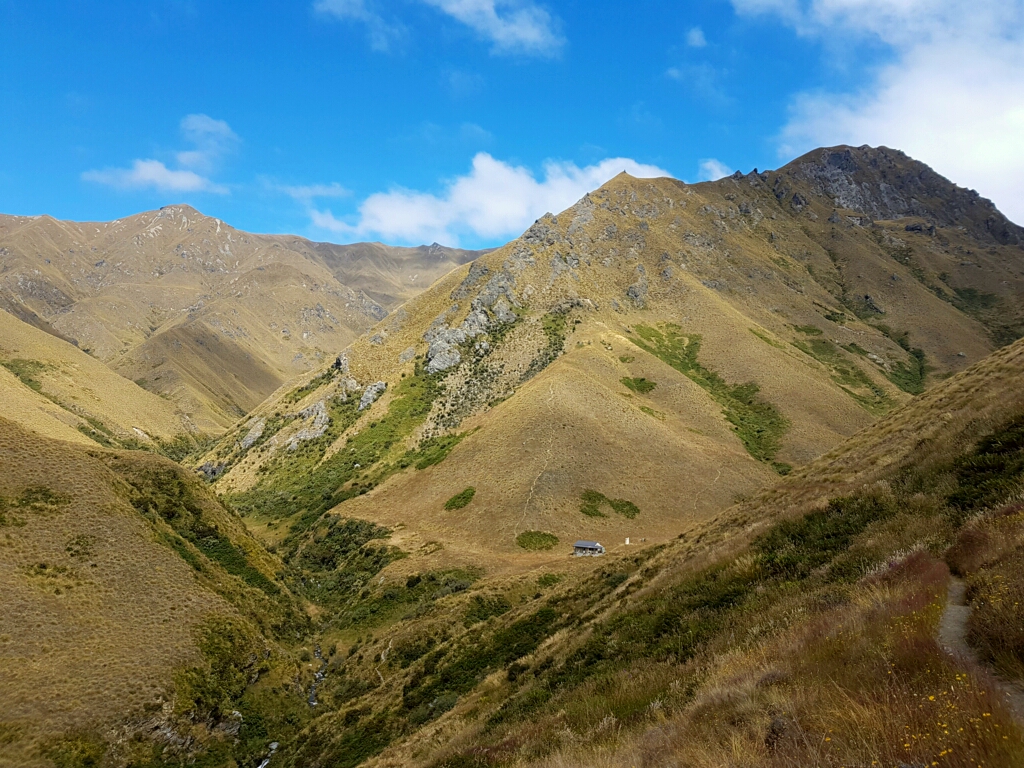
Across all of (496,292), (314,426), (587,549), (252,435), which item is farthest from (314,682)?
(496,292)

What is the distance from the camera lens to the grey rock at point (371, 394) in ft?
311

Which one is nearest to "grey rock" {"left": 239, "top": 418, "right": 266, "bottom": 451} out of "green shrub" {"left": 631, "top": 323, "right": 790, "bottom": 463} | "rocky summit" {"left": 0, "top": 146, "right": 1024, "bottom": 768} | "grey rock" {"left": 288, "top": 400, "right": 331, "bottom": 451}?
"rocky summit" {"left": 0, "top": 146, "right": 1024, "bottom": 768}

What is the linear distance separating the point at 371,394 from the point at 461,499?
4336 centimetres

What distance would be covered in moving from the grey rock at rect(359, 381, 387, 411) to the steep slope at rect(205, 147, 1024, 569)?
0.90 ft

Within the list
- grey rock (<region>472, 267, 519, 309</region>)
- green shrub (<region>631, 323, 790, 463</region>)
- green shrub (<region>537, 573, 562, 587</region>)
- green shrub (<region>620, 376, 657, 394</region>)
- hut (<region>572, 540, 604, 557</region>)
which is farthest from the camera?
grey rock (<region>472, 267, 519, 309</region>)

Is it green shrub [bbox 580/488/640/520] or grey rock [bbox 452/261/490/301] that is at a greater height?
grey rock [bbox 452/261/490/301]

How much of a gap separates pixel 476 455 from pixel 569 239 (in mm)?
83150

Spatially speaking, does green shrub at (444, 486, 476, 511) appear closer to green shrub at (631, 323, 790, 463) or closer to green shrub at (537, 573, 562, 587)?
green shrub at (537, 573, 562, 587)

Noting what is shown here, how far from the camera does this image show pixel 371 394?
9606 centimetres

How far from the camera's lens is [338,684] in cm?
3322

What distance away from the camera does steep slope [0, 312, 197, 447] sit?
121m

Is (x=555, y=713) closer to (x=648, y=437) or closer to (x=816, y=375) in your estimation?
(x=648, y=437)

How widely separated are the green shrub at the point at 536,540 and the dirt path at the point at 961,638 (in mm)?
44636

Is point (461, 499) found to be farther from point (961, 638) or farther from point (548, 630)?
point (961, 638)
